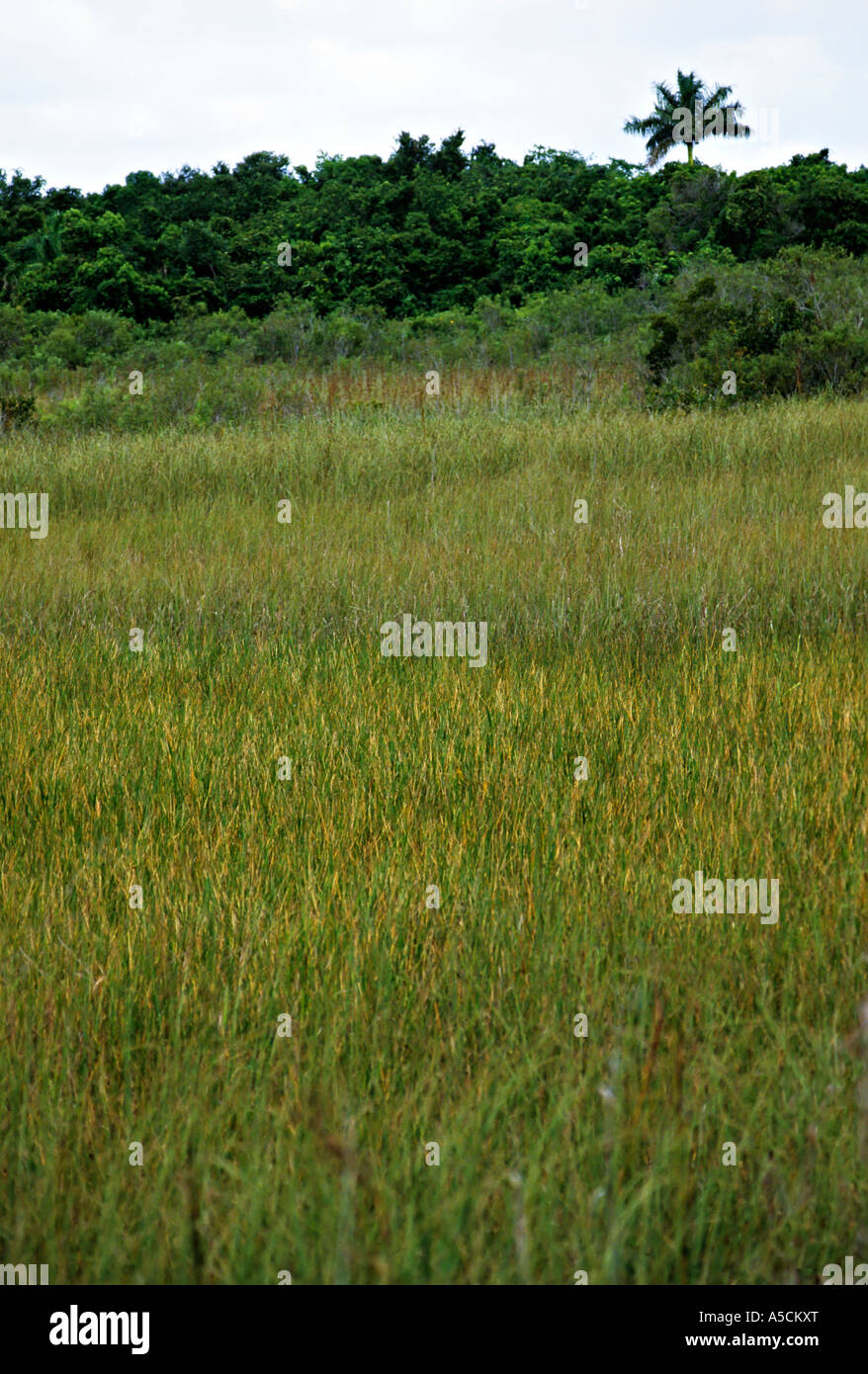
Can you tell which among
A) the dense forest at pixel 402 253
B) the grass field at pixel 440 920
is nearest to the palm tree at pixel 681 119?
the dense forest at pixel 402 253

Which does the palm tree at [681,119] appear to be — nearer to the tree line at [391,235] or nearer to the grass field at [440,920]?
the tree line at [391,235]

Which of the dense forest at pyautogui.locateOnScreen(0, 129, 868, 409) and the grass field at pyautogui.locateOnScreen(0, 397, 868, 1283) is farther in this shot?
the dense forest at pyautogui.locateOnScreen(0, 129, 868, 409)

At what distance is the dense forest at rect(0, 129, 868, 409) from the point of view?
2339cm

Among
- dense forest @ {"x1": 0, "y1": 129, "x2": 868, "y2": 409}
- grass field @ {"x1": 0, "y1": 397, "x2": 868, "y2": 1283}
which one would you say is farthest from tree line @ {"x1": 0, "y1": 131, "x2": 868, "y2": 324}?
grass field @ {"x1": 0, "y1": 397, "x2": 868, "y2": 1283}

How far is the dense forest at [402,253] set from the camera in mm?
23391

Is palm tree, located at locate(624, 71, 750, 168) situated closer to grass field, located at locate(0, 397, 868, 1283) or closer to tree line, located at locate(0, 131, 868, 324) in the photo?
tree line, located at locate(0, 131, 868, 324)

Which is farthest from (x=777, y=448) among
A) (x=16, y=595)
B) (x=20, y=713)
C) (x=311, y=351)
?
(x=311, y=351)

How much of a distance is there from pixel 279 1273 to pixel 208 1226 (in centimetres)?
16

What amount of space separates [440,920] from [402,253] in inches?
1234

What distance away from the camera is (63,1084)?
2.28 metres

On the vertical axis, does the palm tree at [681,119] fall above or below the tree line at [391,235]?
above

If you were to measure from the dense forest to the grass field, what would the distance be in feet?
42.1

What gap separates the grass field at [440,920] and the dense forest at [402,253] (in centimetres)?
1284
